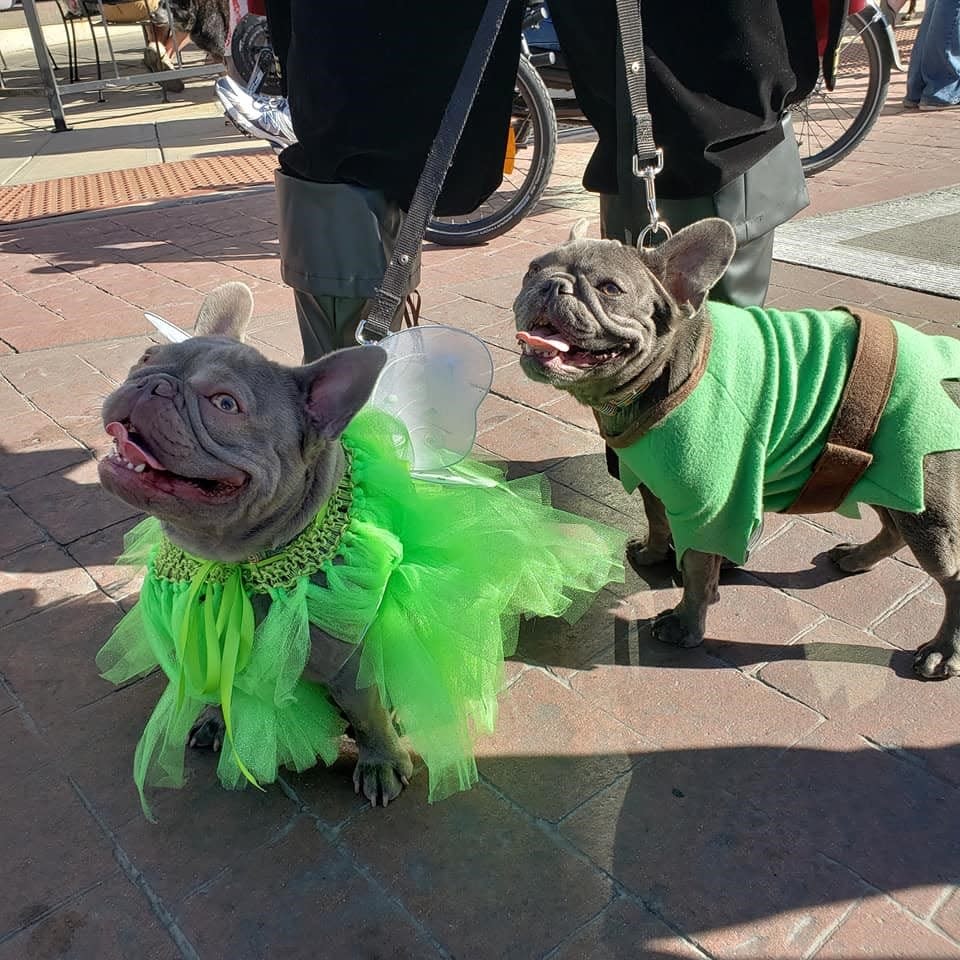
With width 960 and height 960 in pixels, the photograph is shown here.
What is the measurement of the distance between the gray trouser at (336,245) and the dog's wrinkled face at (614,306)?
50 cm

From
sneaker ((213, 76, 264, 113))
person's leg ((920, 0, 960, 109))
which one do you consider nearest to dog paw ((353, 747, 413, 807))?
sneaker ((213, 76, 264, 113))

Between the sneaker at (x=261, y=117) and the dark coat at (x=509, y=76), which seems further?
the sneaker at (x=261, y=117)

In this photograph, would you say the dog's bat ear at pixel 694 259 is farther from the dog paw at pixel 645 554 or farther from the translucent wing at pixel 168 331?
the translucent wing at pixel 168 331

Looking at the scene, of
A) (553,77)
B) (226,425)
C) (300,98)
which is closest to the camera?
(226,425)

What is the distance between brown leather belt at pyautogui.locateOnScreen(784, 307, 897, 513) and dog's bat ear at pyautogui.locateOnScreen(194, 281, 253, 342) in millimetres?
1553

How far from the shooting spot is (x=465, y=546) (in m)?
2.32

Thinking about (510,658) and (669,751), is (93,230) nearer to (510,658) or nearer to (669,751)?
(510,658)

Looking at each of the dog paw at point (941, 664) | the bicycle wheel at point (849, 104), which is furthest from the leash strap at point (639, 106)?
the bicycle wheel at point (849, 104)

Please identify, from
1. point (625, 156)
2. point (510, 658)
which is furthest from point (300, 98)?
point (510, 658)

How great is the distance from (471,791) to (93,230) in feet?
19.1

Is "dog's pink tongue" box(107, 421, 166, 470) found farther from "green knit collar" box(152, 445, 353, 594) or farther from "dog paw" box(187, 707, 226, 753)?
"dog paw" box(187, 707, 226, 753)

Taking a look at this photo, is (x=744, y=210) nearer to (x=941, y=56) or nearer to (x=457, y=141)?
(x=457, y=141)

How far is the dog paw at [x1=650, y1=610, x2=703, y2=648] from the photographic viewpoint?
2.72m

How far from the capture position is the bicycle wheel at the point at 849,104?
22.1ft
